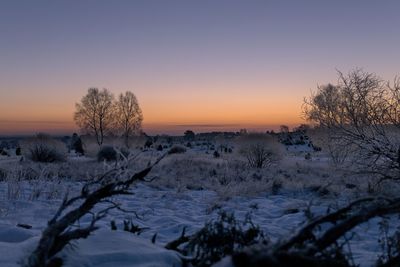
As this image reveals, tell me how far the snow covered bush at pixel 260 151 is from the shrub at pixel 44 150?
10.4 m

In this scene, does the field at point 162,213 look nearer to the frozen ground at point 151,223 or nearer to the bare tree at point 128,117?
the frozen ground at point 151,223

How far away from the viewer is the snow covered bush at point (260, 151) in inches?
907

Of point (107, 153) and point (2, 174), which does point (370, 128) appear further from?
point (107, 153)

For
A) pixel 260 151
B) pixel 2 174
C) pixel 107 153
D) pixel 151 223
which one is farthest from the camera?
pixel 107 153

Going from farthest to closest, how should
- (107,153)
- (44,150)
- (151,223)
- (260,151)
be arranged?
(107,153) → (44,150) → (260,151) → (151,223)

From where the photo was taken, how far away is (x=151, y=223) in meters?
7.27

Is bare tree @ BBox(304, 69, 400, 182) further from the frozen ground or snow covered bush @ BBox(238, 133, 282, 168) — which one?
snow covered bush @ BBox(238, 133, 282, 168)

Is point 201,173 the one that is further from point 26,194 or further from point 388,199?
point 388,199

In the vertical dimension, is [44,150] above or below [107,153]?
above

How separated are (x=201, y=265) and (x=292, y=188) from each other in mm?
9444

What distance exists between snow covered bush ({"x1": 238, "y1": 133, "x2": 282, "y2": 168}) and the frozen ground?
Answer: 10.9m

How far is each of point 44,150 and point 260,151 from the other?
40.1ft

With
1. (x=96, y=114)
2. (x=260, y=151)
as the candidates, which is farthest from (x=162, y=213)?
(x=96, y=114)

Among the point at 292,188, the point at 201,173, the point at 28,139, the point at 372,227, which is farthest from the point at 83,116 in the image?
→ the point at 372,227
